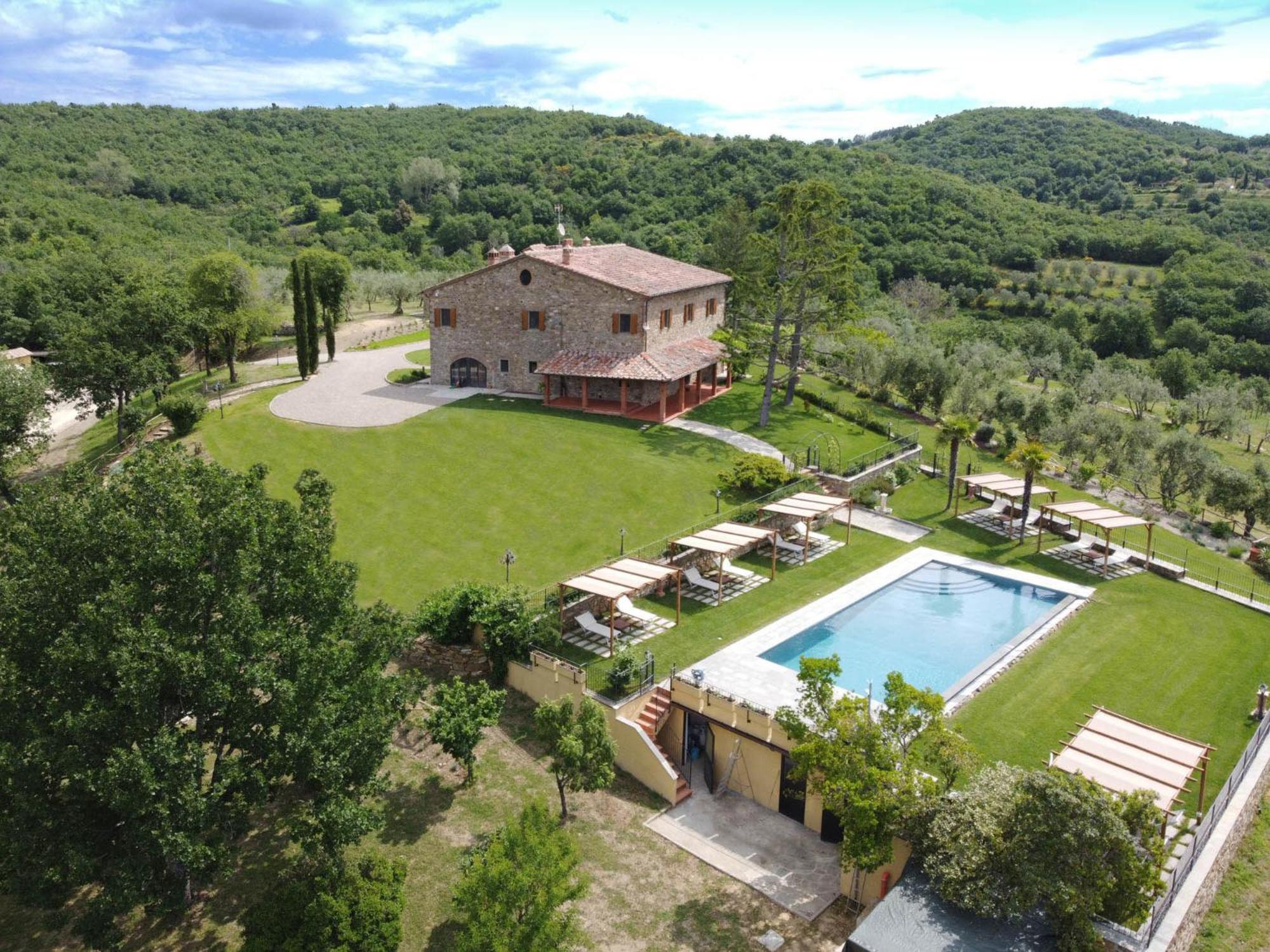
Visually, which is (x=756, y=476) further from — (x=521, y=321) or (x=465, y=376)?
(x=465, y=376)

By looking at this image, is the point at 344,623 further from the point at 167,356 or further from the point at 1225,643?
the point at 167,356

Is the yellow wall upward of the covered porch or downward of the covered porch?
downward

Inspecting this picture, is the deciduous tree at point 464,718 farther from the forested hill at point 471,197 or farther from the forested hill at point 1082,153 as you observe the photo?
the forested hill at point 1082,153

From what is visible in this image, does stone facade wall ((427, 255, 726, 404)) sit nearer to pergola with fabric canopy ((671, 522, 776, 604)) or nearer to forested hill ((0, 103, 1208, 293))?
pergola with fabric canopy ((671, 522, 776, 604))

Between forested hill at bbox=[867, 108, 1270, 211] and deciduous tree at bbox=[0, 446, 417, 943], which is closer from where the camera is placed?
deciduous tree at bbox=[0, 446, 417, 943]

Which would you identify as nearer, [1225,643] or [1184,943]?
[1184,943]

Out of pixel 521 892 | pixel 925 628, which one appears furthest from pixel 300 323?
pixel 521 892

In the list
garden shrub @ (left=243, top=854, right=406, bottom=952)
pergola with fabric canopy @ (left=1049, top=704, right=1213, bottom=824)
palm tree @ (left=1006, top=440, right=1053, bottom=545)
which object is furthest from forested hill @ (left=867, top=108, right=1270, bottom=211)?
garden shrub @ (left=243, top=854, right=406, bottom=952)

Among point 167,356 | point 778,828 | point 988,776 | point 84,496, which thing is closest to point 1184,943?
point 988,776
